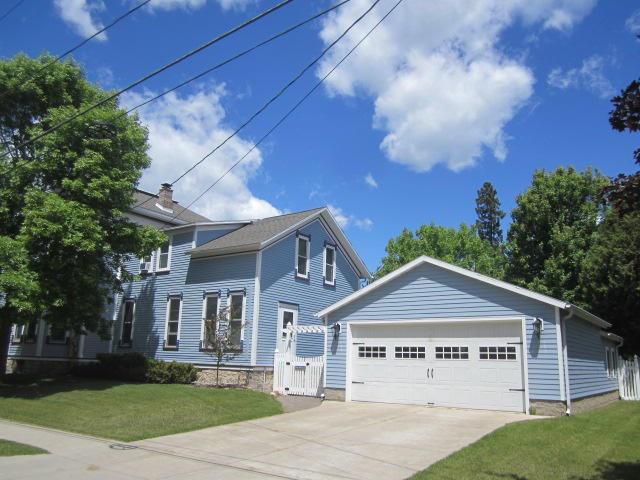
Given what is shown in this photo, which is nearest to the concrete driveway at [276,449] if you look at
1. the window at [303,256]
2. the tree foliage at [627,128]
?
the tree foliage at [627,128]

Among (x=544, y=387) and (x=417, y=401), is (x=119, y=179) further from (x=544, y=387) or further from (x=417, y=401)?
(x=544, y=387)

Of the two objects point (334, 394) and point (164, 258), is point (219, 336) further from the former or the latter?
point (164, 258)

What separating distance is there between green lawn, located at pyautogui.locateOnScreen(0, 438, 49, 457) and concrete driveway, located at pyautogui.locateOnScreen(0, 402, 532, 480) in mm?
299

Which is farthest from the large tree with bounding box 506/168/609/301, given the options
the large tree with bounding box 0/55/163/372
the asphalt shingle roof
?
the large tree with bounding box 0/55/163/372

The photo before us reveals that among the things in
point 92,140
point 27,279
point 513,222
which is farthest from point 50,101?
point 513,222

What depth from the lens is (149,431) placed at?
39.4 feet

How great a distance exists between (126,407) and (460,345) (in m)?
9.34

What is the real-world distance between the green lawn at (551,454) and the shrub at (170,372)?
40.3ft

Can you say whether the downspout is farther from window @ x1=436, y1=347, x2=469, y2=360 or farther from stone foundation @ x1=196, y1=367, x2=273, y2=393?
stone foundation @ x1=196, y1=367, x2=273, y2=393

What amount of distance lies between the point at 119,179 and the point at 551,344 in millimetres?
14129

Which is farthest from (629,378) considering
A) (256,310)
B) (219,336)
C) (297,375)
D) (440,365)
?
(219,336)

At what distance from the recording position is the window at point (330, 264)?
83.3ft

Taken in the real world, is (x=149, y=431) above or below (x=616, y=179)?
below

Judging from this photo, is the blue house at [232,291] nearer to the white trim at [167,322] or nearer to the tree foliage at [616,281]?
the white trim at [167,322]
